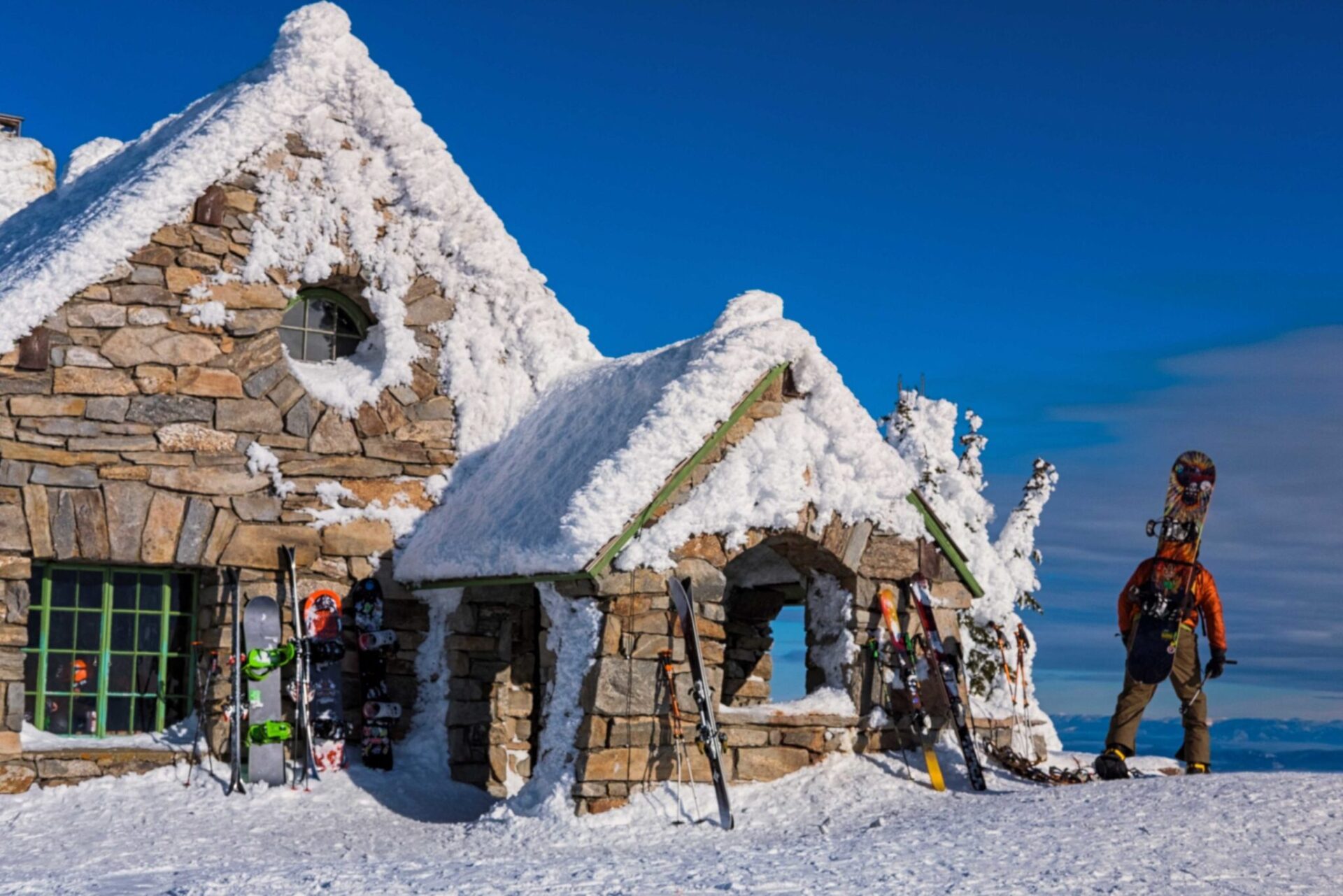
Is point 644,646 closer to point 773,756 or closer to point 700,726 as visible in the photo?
point 700,726

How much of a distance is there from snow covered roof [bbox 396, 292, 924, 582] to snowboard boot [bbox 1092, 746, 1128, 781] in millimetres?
2192

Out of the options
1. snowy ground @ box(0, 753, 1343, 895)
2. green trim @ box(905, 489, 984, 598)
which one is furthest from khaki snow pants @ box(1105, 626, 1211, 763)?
green trim @ box(905, 489, 984, 598)

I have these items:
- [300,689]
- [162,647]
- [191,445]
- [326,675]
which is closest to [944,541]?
[326,675]

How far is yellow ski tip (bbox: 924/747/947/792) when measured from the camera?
11.0m

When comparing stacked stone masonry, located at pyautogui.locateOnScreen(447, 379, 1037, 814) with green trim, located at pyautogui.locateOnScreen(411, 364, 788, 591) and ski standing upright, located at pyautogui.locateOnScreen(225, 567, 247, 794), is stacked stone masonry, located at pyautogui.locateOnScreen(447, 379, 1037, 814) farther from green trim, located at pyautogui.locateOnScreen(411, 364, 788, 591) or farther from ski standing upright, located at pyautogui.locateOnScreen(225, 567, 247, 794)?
ski standing upright, located at pyautogui.locateOnScreen(225, 567, 247, 794)

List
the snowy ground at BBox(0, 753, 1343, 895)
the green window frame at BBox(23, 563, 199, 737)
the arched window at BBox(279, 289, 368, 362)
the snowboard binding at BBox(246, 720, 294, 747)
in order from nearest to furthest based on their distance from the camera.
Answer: the snowy ground at BBox(0, 753, 1343, 895)
the snowboard binding at BBox(246, 720, 294, 747)
the green window frame at BBox(23, 563, 199, 737)
the arched window at BBox(279, 289, 368, 362)

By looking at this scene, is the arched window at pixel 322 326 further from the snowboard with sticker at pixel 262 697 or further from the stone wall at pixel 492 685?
the stone wall at pixel 492 685

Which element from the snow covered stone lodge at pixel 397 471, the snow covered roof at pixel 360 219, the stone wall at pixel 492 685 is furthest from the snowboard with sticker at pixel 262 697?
the snow covered roof at pixel 360 219

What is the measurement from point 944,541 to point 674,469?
104 inches

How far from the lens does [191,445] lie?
12.2 m

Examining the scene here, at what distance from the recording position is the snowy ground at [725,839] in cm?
798

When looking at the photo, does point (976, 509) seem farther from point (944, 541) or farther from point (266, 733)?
point (266, 733)

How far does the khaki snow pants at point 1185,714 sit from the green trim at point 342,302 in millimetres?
7070

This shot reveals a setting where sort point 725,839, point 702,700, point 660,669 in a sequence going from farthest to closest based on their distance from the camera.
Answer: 1. point 660,669
2. point 702,700
3. point 725,839
